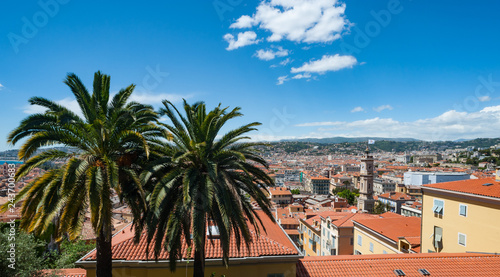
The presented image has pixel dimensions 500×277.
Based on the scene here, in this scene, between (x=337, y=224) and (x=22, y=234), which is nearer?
(x=22, y=234)

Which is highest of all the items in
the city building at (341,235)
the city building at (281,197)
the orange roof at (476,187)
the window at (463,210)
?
the orange roof at (476,187)

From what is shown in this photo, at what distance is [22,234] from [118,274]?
11.6 feet

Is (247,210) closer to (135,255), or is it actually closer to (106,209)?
(106,209)

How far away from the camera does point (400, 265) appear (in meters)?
13.3

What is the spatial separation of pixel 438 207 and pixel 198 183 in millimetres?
17703

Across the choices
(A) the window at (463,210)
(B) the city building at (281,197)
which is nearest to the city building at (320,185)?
(B) the city building at (281,197)

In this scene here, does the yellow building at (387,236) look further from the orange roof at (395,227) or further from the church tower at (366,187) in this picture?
the church tower at (366,187)

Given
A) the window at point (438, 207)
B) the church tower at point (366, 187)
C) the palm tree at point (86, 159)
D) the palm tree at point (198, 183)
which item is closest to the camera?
the palm tree at point (86, 159)

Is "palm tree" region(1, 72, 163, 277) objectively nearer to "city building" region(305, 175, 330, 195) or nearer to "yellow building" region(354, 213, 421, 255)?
"yellow building" region(354, 213, 421, 255)

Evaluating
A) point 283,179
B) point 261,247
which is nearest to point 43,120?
point 261,247

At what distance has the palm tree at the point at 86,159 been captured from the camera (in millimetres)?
7734

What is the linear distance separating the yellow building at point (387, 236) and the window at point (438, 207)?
304 cm

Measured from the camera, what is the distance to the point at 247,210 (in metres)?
9.66

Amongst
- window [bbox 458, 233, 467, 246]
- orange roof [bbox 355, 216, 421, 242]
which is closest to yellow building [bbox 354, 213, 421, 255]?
orange roof [bbox 355, 216, 421, 242]
